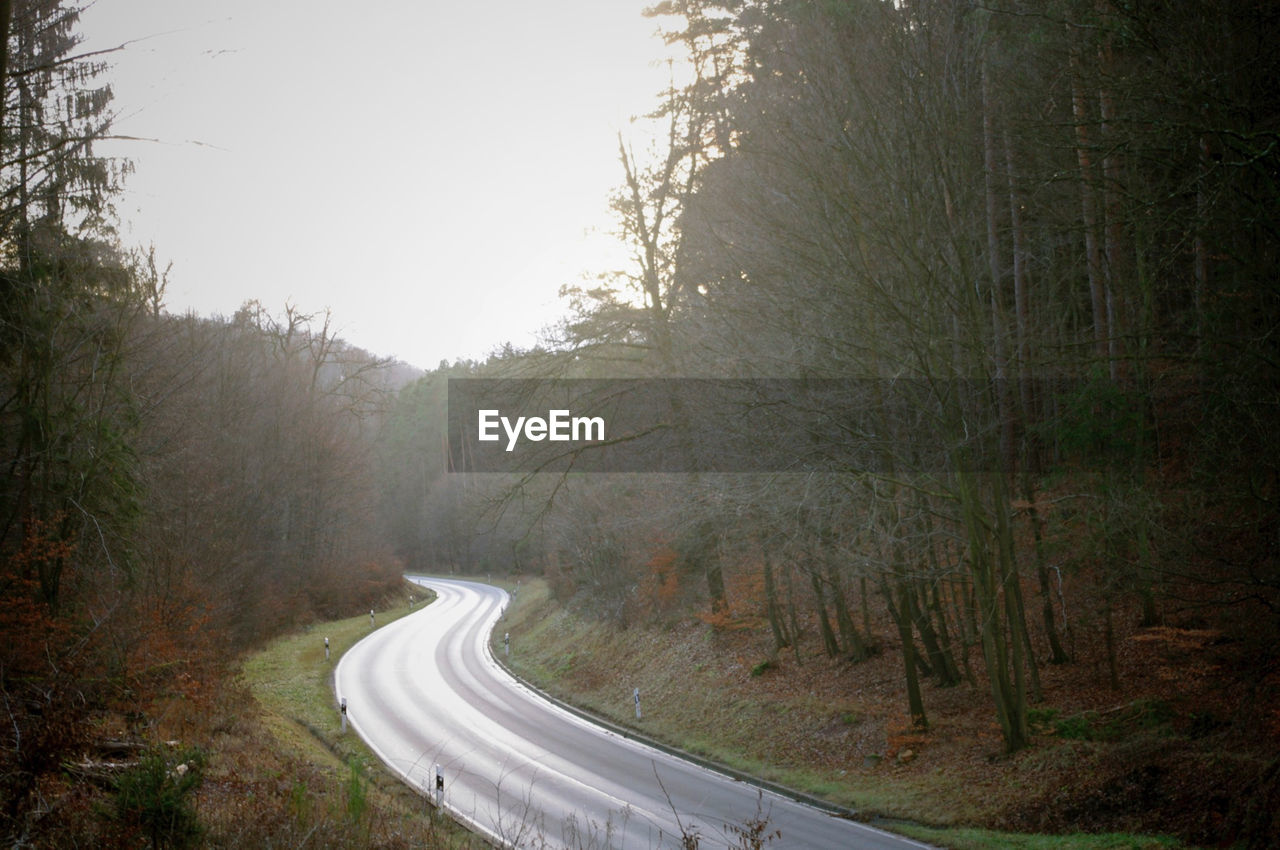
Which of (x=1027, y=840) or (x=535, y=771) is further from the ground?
(x=1027, y=840)

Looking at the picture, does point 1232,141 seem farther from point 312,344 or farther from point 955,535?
point 312,344

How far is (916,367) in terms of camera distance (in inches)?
440

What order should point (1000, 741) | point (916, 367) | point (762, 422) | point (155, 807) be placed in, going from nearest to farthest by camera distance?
point (155, 807), point (916, 367), point (1000, 741), point (762, 422)

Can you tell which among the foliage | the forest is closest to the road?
the foliage

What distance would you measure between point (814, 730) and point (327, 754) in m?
9.61

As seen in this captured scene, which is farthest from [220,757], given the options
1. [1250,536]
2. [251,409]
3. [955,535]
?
[251,409]

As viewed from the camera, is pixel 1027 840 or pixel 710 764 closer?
pixel 1027 840

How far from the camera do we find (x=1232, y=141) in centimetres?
714

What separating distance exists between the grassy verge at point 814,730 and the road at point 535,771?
70cm

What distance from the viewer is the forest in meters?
8.12

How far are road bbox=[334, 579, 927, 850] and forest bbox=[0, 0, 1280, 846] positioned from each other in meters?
3.37

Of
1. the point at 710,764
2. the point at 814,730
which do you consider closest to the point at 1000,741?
the point at 814,730

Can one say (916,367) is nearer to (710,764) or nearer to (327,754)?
(710,764)

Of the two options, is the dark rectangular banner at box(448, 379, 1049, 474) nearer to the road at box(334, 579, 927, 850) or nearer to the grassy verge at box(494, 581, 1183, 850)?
the grassy verge at box(494, 581, 1183, 850)
